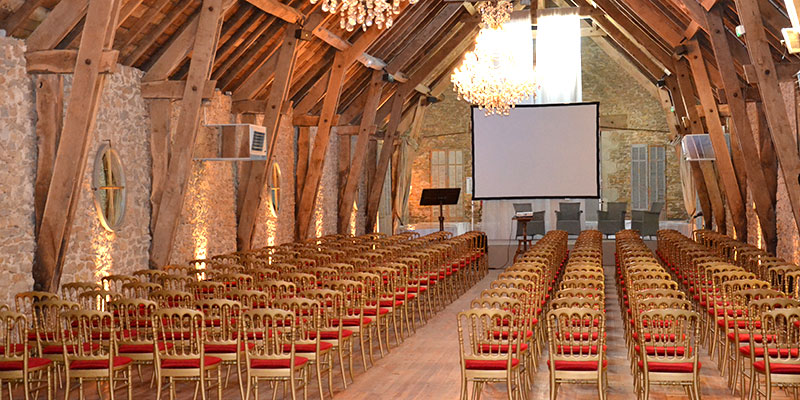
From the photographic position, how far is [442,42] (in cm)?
1812

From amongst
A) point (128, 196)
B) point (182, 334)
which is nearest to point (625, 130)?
point (128, 196)

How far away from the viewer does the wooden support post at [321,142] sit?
1352cm

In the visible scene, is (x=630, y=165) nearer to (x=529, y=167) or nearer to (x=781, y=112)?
(x=529, y=167)

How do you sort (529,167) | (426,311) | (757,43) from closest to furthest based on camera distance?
(757,43)
(426,311)
(529,167)

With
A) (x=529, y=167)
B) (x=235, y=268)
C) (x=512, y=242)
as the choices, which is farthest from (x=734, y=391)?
(x=512, y=242)

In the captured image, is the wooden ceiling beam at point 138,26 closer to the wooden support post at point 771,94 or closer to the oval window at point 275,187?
the oval window at point 275,187

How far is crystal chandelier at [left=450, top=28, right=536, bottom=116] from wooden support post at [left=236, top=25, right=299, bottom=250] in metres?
2.68

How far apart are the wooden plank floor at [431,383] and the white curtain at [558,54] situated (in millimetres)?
10479

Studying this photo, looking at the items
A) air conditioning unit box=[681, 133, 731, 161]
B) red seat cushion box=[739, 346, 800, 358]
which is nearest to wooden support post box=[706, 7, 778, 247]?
air conditioning unit box=[681, 133, 731, 161]

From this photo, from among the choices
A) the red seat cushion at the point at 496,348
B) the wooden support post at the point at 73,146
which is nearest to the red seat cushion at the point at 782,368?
the red seat cushion at the point at 496,348

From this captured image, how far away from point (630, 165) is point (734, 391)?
18.1 metres

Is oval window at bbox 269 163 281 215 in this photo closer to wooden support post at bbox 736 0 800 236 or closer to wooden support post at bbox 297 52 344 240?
wooden support post at bbox 297 52 344 240

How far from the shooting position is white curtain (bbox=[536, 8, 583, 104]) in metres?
17.8

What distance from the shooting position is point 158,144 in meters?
9.98
